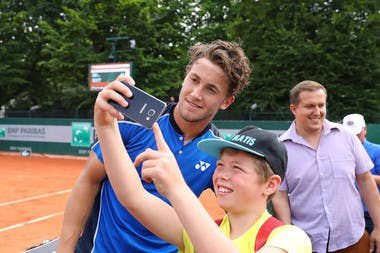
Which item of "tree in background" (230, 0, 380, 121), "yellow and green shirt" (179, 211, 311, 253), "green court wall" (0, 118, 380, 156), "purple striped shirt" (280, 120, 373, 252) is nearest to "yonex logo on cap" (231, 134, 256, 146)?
"yellow and green shirt" (179, 211, 311, 253)

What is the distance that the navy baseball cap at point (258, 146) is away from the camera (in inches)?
66.7

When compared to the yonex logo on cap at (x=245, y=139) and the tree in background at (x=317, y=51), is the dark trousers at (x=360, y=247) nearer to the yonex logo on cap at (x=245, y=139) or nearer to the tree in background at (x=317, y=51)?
the yonex logo on cap at (x=245, y=139)

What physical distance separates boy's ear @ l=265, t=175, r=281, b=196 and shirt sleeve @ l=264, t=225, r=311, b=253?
16 cm

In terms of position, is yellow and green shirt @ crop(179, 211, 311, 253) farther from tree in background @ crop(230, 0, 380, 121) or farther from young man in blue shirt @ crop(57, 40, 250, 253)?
tree in background @ crop(230, 0, 380, 121)

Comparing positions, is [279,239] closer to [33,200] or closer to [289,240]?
[289,240]

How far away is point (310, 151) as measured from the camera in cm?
345

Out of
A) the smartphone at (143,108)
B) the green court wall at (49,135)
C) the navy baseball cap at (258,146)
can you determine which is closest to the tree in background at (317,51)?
the green court wall at (49,135)

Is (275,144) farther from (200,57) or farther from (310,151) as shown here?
(310,151)

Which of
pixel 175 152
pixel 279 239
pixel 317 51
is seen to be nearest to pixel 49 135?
pixel 317 51

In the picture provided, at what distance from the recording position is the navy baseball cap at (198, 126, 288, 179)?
1.69 meters

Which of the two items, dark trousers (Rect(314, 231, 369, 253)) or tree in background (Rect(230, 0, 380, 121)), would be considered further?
tree in background (Rect(230, 0, 380, 121))

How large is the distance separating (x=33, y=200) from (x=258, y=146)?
11077 millimetres

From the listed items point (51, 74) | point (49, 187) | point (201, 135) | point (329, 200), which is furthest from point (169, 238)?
point (51, 74)

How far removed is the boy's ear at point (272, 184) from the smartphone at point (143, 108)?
524mm
